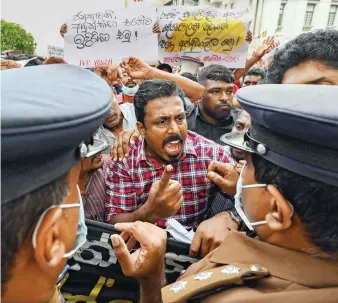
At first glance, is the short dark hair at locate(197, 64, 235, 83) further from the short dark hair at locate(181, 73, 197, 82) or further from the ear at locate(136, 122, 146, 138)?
the ear at locate(136, 122, 146, 138)

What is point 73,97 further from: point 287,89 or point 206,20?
point 206,20

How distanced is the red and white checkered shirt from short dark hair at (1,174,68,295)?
1.22 m

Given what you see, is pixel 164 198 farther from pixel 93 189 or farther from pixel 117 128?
pixel 117 128

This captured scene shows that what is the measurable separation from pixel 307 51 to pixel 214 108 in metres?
1.89

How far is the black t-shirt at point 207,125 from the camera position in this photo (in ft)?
11.2

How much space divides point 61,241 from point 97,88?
42 cm

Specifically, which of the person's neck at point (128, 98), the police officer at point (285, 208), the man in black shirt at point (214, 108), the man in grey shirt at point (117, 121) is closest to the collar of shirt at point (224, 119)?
the man in black shirt at point (214, 108)

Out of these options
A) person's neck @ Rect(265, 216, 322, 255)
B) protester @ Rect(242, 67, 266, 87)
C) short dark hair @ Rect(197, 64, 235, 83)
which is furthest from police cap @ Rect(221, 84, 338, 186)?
protester @ Rect(242, 67, 266, 87)

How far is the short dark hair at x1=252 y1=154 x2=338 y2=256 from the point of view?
0.91 meters

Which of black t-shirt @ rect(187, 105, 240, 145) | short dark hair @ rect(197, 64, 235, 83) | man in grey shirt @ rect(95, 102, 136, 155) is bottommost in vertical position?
black t-shirt @ rect(187, 105, 240, 145)

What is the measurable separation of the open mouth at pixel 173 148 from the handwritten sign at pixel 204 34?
4.05ft

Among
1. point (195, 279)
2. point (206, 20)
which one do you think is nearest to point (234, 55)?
point (206, 20)

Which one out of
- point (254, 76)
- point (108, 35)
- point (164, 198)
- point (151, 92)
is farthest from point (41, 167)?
point (254, 76)

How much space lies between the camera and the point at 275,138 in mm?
997
